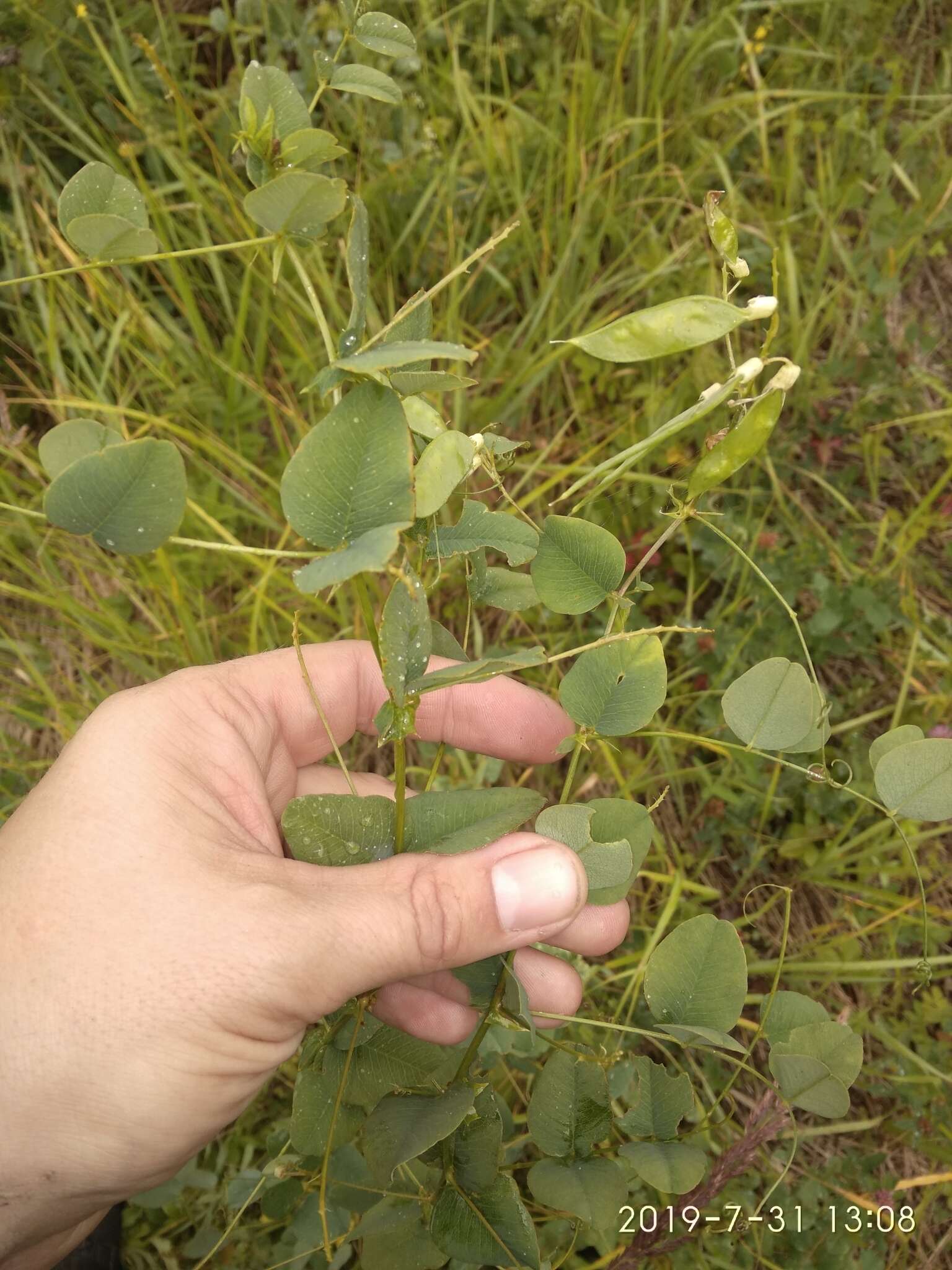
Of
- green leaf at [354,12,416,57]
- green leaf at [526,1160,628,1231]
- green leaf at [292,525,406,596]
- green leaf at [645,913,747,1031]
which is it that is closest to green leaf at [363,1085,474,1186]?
green leaf at [526,1160,628,1231]

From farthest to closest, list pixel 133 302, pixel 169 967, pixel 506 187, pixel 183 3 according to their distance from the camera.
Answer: pixel 183 3, pixel 506 187, pixel 133 302, pixel 169 967

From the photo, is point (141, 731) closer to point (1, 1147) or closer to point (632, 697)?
point (1, 1147)

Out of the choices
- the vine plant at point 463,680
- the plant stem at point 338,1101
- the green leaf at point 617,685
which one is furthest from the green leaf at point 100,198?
the plant stem at point 338,1101

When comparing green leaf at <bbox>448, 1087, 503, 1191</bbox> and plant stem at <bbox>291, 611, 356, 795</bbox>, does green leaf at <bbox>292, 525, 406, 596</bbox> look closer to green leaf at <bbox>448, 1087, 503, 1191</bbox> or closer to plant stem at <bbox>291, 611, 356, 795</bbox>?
plant stem at <bbox>291, 611, 356, 795</bbox>

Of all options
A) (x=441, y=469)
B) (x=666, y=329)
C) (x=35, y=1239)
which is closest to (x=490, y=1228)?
(x=35, y=1239)

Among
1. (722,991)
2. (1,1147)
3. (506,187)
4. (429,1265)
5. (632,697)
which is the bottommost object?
(429,1265)

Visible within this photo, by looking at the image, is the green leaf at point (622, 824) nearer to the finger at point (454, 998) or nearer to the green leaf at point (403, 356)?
the finger at point (454, 998)

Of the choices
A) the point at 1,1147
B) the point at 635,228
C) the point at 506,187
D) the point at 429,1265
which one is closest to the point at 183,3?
the point at 506,187
